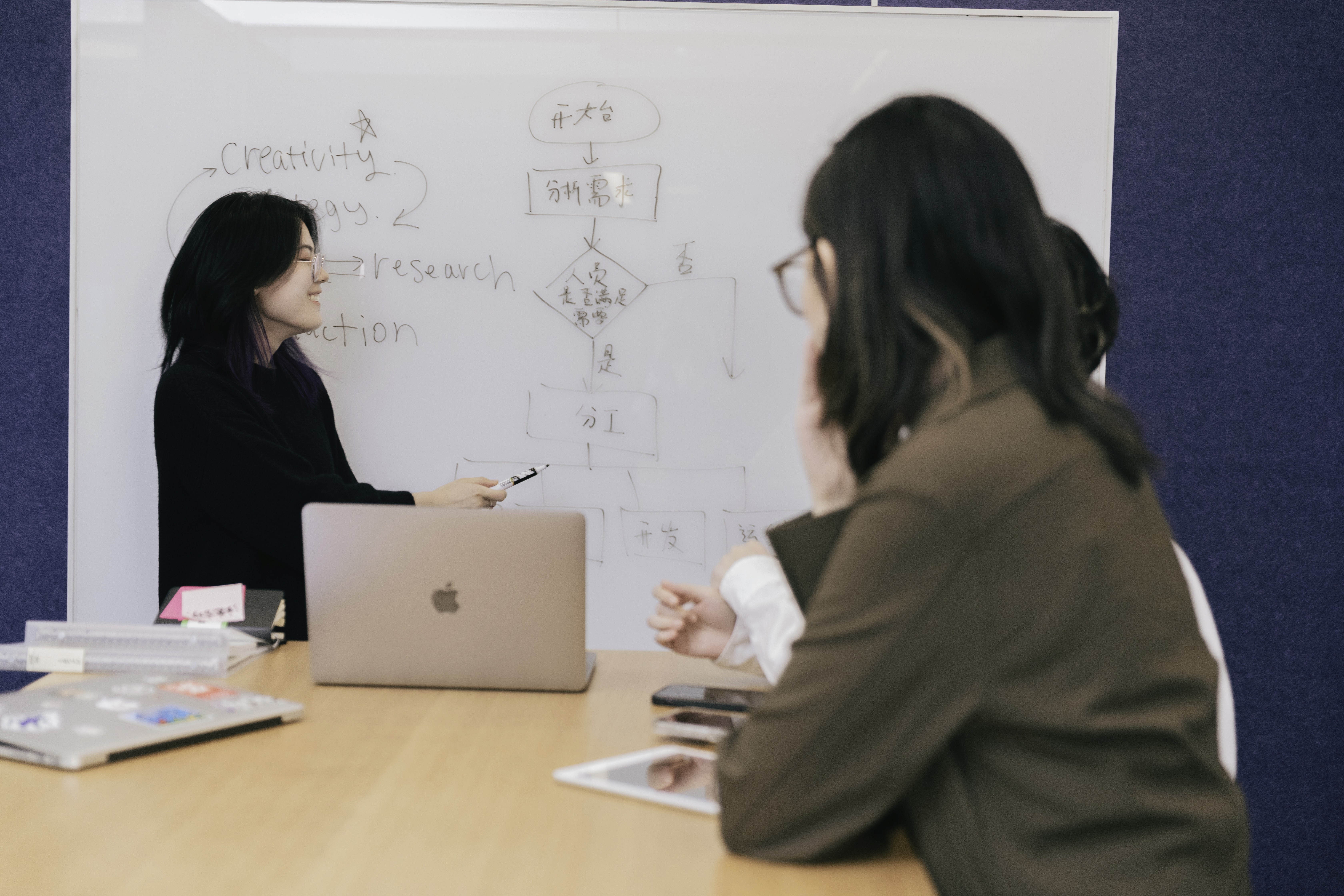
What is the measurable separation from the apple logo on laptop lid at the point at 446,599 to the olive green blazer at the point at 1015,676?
0.60 meters

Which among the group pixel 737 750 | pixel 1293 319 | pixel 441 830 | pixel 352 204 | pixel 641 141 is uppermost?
pixel 641 141

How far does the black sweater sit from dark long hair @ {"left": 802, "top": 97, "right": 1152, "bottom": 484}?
1.43 metres

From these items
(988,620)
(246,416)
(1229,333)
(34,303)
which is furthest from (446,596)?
(1229,333)

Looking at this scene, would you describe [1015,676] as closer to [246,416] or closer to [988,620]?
[988,620]

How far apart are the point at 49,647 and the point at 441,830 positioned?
0.78m

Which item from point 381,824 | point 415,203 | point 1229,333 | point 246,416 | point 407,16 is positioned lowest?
point 381,824

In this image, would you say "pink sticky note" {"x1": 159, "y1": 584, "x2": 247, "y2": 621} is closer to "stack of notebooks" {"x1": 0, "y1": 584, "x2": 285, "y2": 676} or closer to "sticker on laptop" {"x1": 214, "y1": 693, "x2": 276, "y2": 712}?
"stack of notebooks" {"x1": 0, "y1": 584, "x2": 285, "y2": 676}

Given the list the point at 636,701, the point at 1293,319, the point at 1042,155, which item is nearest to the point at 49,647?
the point at 636,701

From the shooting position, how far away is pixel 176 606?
159cm

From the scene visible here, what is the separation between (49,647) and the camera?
53.9 inches

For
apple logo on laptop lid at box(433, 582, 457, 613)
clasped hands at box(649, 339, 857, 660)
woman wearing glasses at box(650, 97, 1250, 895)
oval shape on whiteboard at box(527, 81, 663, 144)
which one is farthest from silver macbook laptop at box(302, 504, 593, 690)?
oval shape on whiteboard at box(527, 81, 663, 144)

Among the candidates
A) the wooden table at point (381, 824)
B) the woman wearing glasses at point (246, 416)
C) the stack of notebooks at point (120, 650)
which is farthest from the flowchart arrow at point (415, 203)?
the wooden table at point (381, 824)

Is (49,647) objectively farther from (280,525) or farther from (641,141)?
(641,141)

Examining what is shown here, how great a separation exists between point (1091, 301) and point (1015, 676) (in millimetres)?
790
